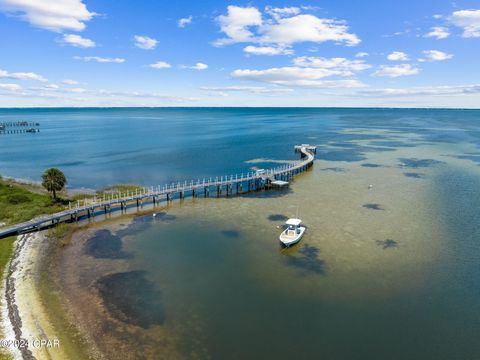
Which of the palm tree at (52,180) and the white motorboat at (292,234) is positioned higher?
the palm tree at (52,180)

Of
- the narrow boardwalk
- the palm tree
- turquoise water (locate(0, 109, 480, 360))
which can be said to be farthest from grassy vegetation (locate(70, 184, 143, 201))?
turquoise water (locate(0, 109, 480, 360))

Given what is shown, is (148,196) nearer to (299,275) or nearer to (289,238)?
(289,238)

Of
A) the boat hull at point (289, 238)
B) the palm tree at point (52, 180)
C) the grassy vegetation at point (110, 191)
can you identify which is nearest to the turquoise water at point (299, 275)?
the boat hull at point (289, 238)

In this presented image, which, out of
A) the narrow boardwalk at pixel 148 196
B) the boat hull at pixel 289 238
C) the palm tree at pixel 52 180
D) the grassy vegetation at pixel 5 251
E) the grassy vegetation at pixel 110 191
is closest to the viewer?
the grassy vegetation at pixel 5 251

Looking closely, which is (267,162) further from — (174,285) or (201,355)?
(201,355)

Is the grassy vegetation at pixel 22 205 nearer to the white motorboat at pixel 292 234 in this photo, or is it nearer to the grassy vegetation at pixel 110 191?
the grassy vegetation at pixel 110 191

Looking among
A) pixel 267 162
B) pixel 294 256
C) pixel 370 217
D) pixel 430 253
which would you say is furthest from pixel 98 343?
pixel 267 162

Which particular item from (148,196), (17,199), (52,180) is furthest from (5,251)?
(148,196)
